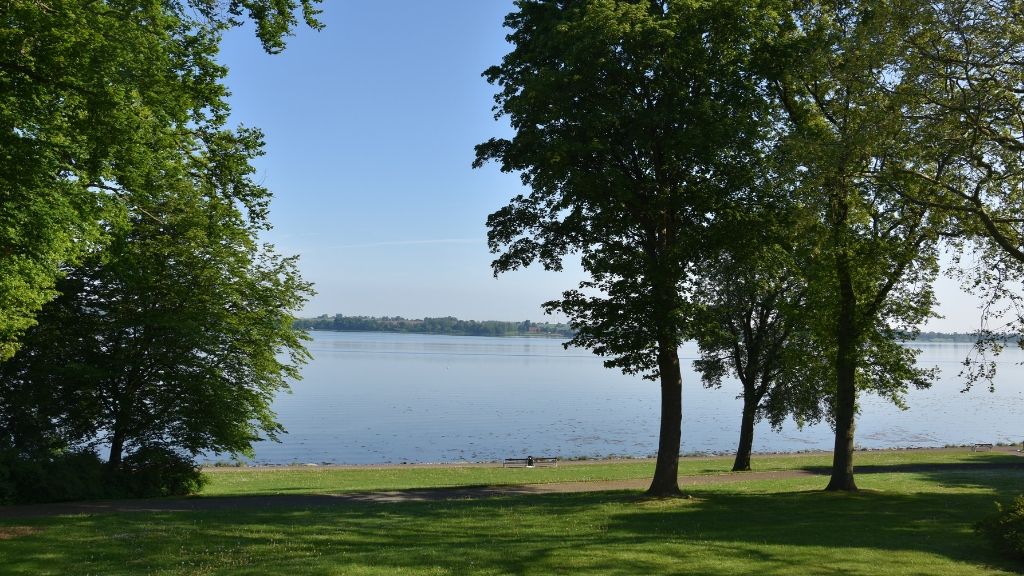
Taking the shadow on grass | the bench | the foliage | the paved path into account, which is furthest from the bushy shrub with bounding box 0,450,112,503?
the bench

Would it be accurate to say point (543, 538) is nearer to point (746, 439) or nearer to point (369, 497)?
point (369, 497)

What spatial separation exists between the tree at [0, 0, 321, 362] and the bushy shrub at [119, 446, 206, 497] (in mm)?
7401

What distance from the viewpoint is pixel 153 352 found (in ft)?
74.1

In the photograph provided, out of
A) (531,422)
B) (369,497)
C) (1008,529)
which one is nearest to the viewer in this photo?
(1008,529)

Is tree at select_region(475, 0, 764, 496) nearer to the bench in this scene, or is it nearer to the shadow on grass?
the shadow on grass

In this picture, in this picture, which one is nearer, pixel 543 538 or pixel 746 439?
pixel 543 538

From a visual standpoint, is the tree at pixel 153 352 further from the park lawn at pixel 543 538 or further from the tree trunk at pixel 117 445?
the park lawn at pixel 543 538

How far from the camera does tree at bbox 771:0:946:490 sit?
1495cm

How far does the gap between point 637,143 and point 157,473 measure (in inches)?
637

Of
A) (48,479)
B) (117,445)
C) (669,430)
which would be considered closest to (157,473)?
(117,445)

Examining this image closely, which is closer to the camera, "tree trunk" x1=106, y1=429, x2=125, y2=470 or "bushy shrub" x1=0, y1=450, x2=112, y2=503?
"bushy shrub" x1=0, y1=450, x2=112, y2=503

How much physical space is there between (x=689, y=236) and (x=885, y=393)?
1225 cm

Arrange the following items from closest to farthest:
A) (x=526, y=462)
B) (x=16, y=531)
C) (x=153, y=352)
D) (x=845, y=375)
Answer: (x=16, y=531) < (x=845, y=375) < (x=153, y=352) < (x=526, y=462)

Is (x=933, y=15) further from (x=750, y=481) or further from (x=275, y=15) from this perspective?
(x=750, y=481)
